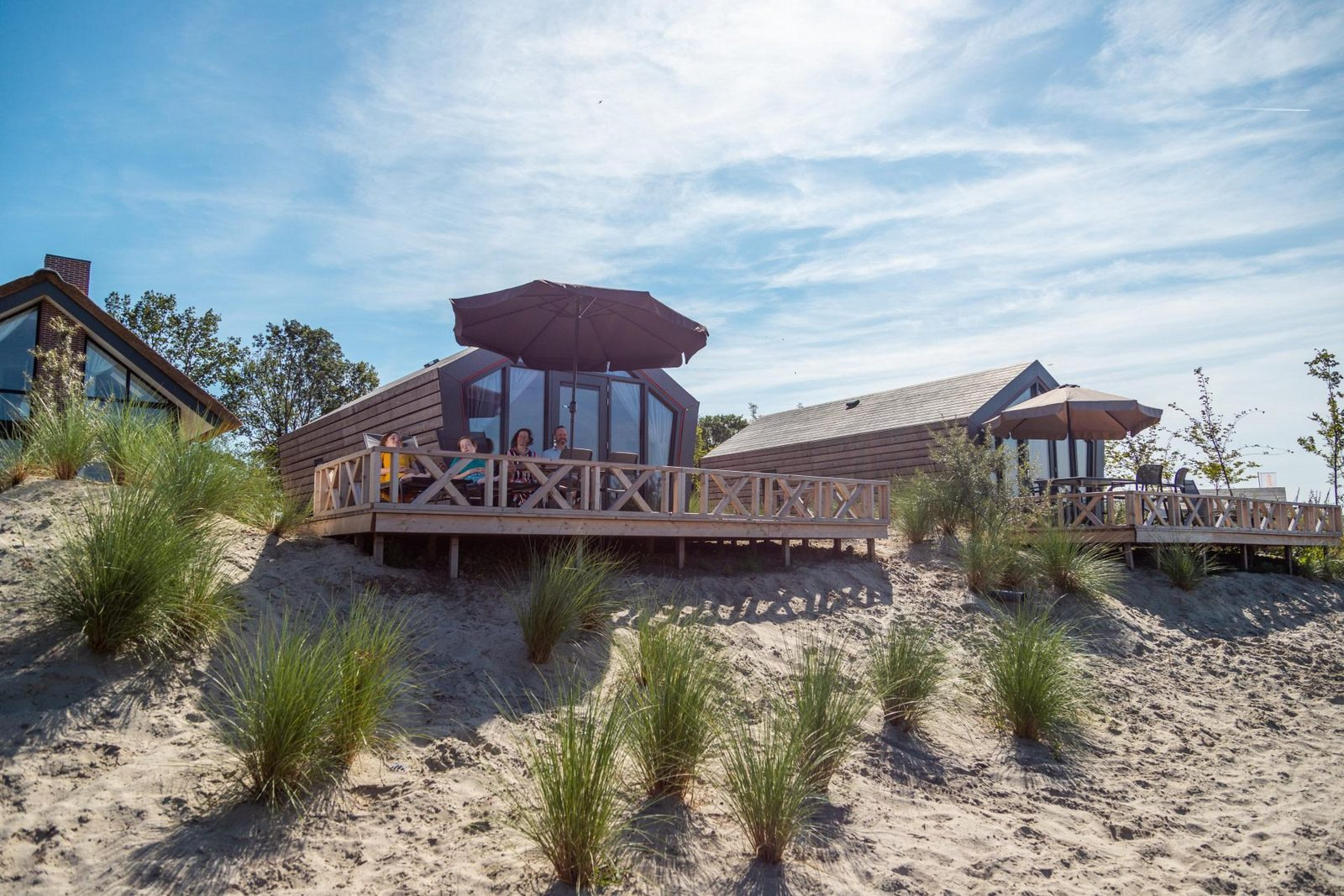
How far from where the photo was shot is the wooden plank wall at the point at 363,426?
12.7 m

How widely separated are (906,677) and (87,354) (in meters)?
13.8

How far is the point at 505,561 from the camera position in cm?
816

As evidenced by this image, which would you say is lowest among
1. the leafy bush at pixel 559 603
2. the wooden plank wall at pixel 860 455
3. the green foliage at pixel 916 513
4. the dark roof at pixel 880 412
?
the leafy bush at pixel 559 603

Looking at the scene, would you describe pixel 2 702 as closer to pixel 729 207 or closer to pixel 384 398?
pixel 729 207

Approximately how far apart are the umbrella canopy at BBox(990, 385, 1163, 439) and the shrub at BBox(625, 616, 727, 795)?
402 inches

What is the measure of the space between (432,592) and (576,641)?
55.9 inches

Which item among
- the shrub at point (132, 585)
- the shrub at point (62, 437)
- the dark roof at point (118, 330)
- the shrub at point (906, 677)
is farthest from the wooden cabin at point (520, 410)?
the shrub at point (132, 585)

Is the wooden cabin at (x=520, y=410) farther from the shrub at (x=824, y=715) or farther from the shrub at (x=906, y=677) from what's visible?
the shrub at (x=824, y=715)

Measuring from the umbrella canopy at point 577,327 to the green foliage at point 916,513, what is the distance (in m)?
4.47

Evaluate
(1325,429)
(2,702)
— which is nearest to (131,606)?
(2,702)

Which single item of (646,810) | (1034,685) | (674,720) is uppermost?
(674,720)

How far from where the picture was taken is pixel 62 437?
288 inches

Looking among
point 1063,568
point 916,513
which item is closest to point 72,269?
point 916,513

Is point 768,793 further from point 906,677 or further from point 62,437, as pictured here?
point 62,437
